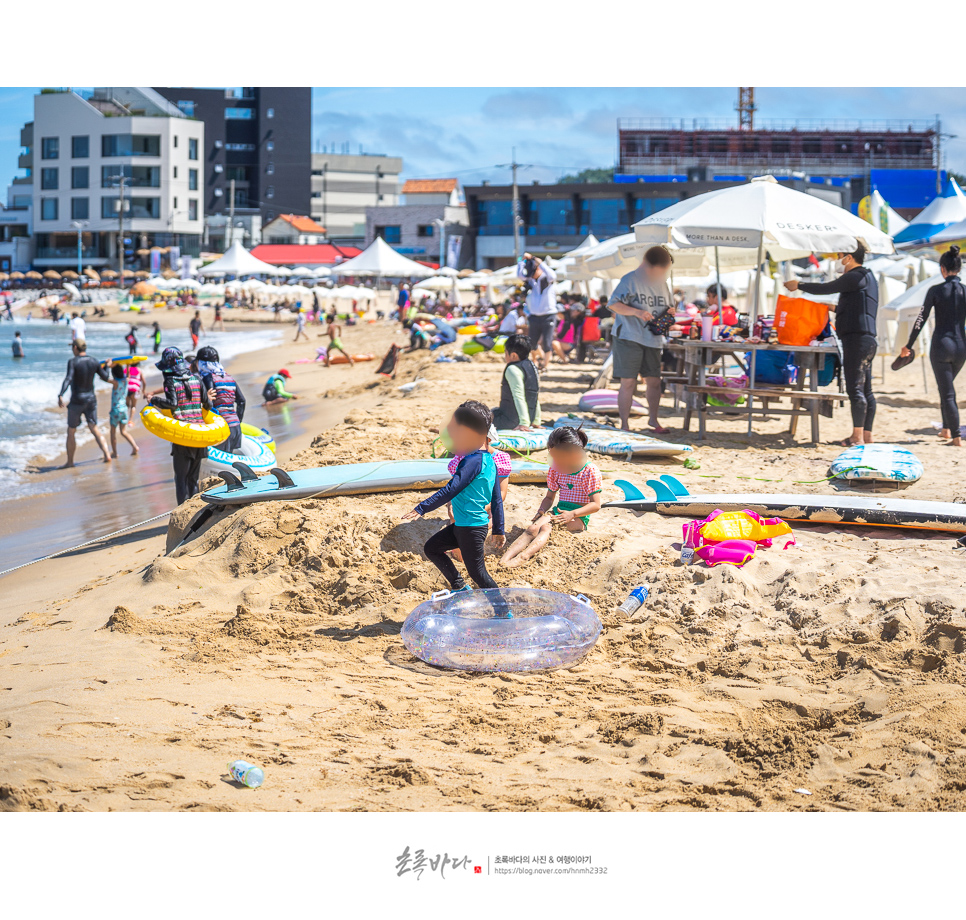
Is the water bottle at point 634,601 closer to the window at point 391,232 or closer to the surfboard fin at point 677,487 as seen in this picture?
the surfboard fin at point 677,487

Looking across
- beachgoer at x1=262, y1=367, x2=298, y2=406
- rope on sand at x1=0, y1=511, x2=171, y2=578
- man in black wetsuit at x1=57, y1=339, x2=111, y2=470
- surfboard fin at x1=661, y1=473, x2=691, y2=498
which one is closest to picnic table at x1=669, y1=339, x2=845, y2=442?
surfboard fin at x1=661, y1=473, x2=691, y2=498

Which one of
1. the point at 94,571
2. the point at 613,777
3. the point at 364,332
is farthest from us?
the point at 364,332

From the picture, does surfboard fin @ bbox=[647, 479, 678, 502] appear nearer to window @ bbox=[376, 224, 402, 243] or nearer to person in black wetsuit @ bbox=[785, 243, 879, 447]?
person in black wetsuit @ bbox=[785, 243, 879, 447]

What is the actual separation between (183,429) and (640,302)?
13.9 feet

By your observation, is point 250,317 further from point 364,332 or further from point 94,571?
point 94,571

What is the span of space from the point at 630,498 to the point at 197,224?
78444mm

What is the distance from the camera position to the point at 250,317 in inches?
2087

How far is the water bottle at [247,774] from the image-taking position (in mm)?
3225

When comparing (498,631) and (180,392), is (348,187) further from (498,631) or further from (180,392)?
(498,631)

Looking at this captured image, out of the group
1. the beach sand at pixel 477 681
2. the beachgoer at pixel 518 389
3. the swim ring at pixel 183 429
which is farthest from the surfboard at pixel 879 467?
the swim ring at pixel 183 429

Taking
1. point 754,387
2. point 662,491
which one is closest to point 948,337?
point 754,387
